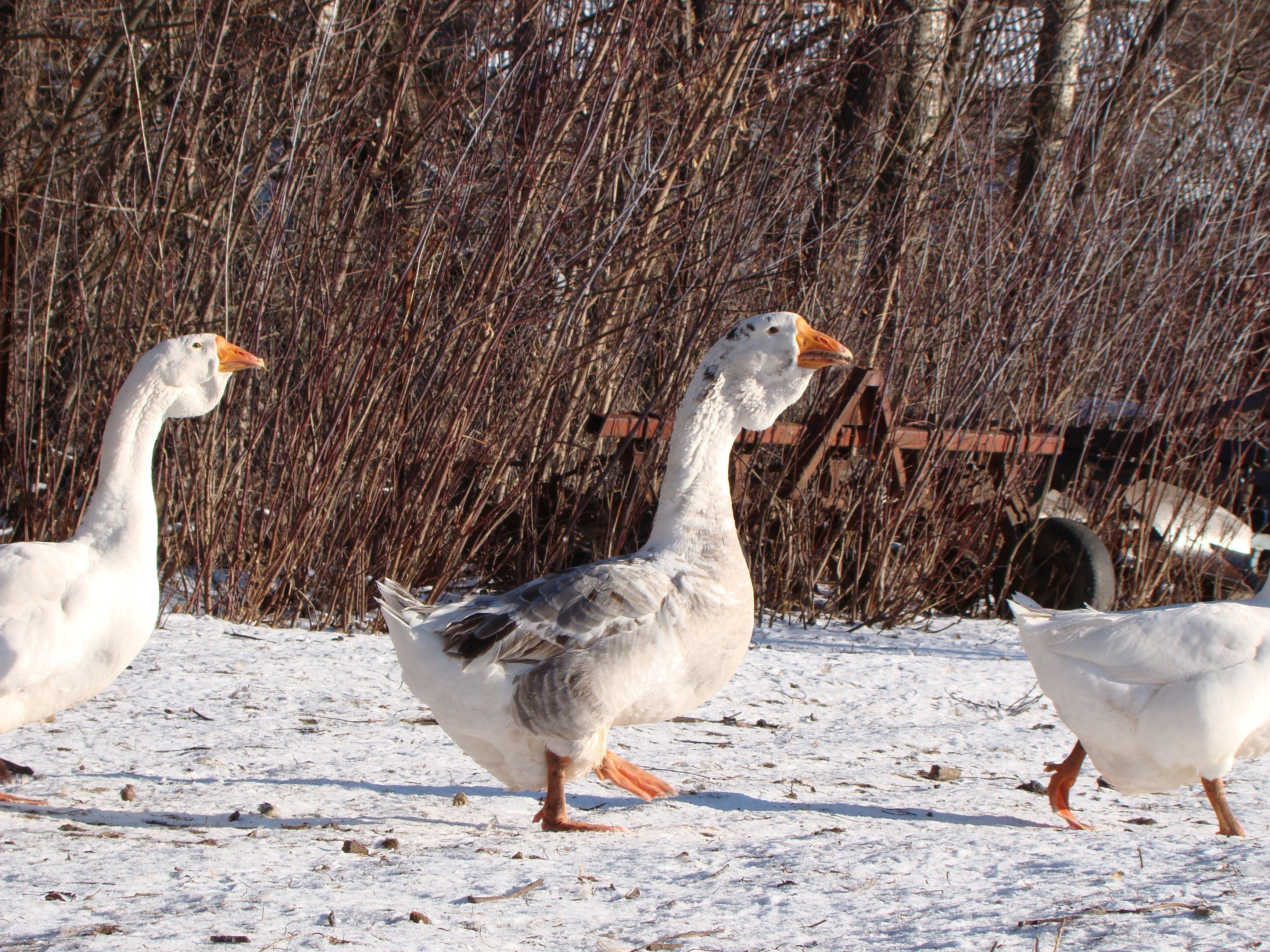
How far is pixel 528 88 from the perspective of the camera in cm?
540

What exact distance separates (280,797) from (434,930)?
3.77 ft

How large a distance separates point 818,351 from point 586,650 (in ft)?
3.86

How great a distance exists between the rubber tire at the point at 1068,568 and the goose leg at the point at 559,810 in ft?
14.8

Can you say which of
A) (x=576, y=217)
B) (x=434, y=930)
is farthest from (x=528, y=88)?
(x=434, y=930)

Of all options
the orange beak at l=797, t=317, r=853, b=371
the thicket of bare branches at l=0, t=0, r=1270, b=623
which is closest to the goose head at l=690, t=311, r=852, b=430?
the orange beak at l=797, t=317, r=853, b=371

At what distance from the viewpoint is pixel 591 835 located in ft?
10.2

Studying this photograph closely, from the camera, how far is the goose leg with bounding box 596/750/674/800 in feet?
11.1

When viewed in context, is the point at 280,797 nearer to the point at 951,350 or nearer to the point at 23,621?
the point at 23,621

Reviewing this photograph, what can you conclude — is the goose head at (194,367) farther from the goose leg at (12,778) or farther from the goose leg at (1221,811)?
the goose leg at (1221,811)

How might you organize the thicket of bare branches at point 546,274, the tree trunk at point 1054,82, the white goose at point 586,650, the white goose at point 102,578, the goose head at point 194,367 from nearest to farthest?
the white goose at point 102,578
the white goose at point 586,650
the goose head at point 194,367
the thicket of bare branches at point 546,274
the tree trunk at point 1054,82

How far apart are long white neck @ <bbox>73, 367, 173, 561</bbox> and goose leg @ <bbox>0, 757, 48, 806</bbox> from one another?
674 mm

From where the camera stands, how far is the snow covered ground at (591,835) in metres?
2.37

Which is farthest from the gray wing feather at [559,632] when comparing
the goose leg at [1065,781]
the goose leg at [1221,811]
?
the goose leg at [1221,811]

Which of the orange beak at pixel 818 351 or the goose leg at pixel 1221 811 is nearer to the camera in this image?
the goose leg at pixel 1221 811
